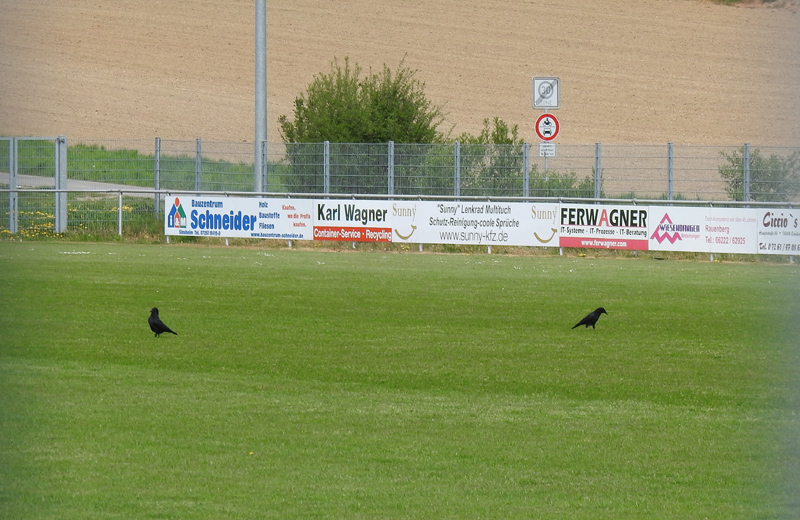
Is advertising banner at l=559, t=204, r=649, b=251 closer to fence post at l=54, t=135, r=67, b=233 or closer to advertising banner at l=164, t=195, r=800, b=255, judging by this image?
advertising banner at l=164, t=195, r=800, b=255

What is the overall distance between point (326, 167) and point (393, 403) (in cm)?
2399

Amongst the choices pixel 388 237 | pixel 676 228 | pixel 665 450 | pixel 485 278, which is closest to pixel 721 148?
pixel 676 228

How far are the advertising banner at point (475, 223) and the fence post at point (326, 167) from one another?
4311 millimetres

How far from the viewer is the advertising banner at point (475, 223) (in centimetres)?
2819

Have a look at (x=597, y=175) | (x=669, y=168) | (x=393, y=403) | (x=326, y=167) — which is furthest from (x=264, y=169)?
(x=393, y=403)

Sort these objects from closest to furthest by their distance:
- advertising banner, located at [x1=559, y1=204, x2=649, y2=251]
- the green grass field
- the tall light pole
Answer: the green grass field → advertising banner, located at [x1=559, y1=204, x2=649, y2=251] → the tall light pole

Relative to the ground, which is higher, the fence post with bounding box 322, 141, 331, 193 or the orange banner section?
the fence post with bounding box 322, 141, 331, 193

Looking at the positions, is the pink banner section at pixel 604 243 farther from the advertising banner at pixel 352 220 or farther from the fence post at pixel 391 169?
the fence post at pixel 391 169

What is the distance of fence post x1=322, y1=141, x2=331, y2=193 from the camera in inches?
1303

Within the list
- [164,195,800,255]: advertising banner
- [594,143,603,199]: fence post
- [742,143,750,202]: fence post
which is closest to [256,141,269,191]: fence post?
[164,195,800,255]: advertising banner

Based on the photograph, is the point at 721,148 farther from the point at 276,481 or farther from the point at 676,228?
the point at 276,481

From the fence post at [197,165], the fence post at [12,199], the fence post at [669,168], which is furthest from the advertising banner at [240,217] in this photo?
the fence post at [669,168]

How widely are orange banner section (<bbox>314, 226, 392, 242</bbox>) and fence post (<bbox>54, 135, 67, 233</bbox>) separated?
8.00 metres

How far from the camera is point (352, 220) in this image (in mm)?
29797
